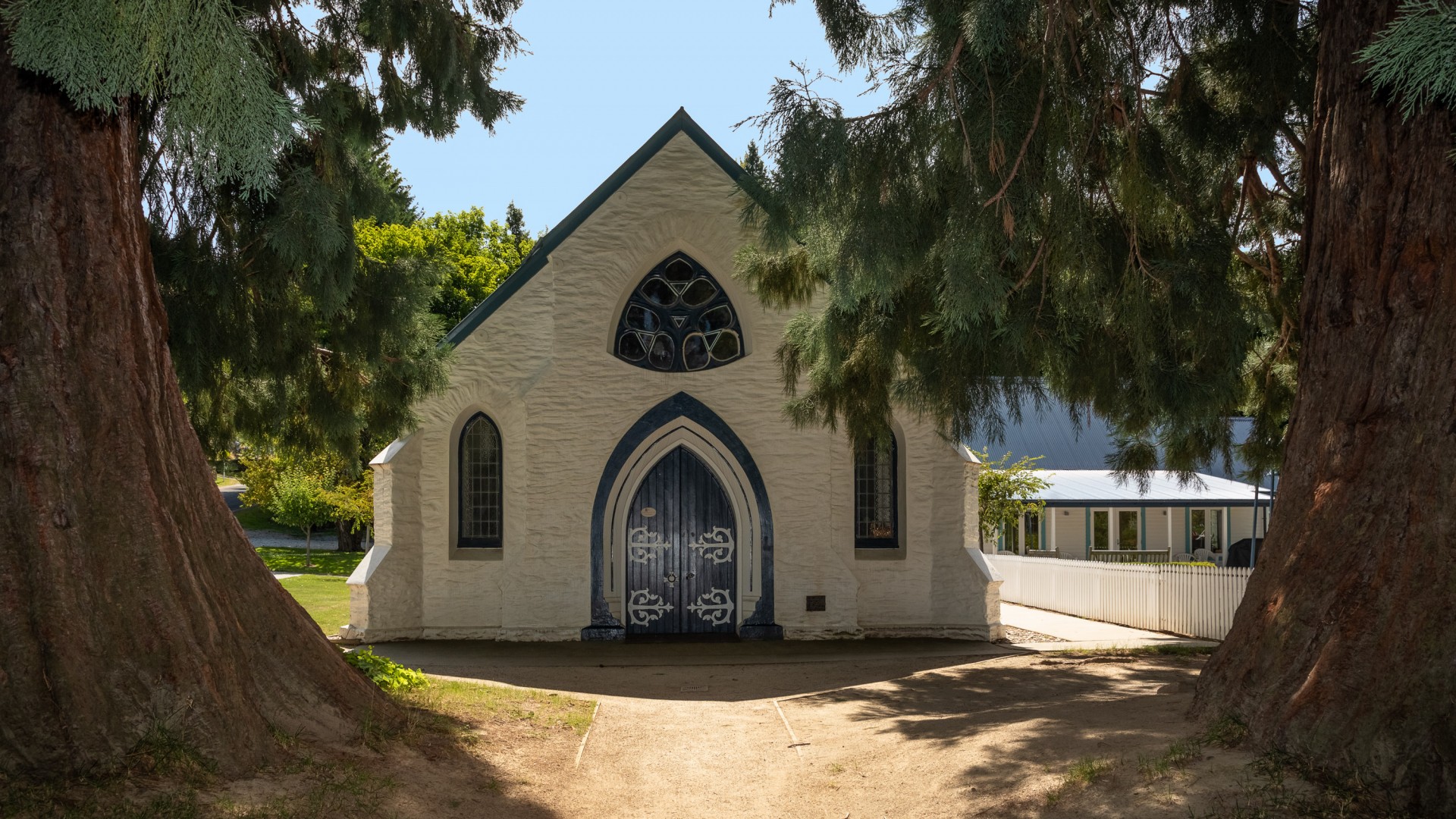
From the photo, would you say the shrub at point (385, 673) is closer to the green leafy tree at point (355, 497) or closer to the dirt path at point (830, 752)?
the dirt path at point (830, 752)

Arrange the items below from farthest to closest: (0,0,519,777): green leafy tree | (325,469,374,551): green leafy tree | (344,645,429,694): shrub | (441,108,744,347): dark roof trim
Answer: (325,469,374,551): green leafy tree → (441,108,744,347): dark roof trim → (344,645,429,694): shrub → (0,0,519,777): green leafy tree

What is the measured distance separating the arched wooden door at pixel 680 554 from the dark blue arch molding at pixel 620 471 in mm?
449

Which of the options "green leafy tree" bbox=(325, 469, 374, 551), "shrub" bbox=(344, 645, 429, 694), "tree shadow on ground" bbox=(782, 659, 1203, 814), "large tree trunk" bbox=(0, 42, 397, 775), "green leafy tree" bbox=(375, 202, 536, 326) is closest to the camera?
"large tree trunk" bbox=(0, 42, 397, 775)

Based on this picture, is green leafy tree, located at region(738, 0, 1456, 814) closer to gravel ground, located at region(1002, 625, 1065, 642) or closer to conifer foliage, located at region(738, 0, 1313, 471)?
conifer foliage, located at region(738, 0, 1313, 471)

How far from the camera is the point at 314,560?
116 feet

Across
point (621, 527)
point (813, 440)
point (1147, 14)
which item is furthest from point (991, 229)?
point (621, 527)

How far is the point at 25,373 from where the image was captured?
567 centimetres

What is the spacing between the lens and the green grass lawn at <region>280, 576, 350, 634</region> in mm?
17953

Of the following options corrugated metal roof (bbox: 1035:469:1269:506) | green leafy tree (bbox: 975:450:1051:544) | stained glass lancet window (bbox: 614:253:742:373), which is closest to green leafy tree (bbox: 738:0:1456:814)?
stained glass lancet window (bbox: 614:253:742:373)

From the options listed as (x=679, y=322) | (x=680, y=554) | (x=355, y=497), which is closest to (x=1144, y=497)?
(x=680, y=554)

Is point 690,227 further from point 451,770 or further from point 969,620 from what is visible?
point 451,770

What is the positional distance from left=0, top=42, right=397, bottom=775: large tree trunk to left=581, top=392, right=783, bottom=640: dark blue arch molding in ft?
29.4

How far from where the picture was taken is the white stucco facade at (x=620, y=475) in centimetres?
1530

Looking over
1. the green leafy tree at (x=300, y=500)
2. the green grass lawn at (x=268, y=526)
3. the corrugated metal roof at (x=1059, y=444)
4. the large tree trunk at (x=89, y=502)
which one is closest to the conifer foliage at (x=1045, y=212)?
the large tree trunk at (x=89, y=502)
